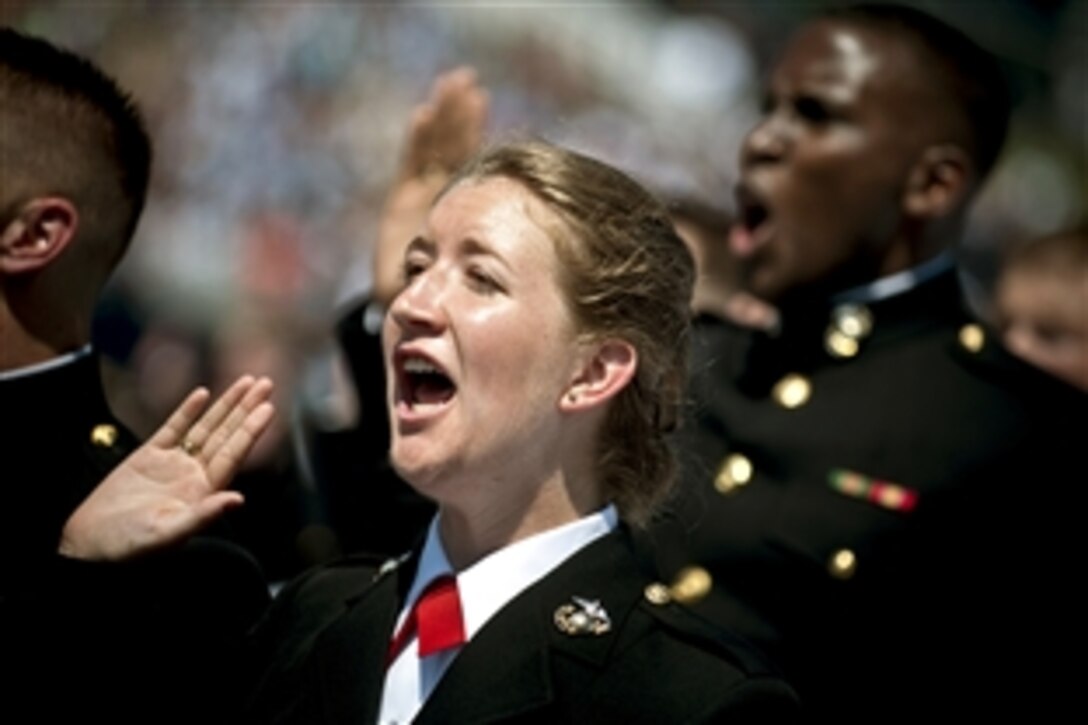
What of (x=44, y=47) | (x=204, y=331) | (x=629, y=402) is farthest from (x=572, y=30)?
(x=629, y=402)

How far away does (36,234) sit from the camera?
3480mm

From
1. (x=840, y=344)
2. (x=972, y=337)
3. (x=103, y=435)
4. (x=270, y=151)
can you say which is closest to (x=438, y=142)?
(x=840, y=344)

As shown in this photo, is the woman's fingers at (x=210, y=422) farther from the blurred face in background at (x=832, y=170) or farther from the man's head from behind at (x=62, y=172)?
the blurred face in background at (x=832, y=170)

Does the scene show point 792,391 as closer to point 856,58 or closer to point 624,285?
point 856,58

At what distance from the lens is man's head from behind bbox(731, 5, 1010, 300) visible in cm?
431

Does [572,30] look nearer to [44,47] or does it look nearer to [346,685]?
[44,47]

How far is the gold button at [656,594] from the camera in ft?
9.63

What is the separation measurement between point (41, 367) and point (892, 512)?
1.68m

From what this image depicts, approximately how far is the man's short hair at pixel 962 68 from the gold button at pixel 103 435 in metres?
1.99

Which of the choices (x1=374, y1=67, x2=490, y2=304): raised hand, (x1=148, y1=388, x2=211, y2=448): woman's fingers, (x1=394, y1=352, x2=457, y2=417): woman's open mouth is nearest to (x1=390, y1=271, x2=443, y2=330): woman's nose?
(x1=394, y1=352, x2=457, y2=417): woman's open mouth

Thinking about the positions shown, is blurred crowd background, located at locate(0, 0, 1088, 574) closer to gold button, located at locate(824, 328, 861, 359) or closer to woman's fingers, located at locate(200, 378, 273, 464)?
gold button, located at locate(824, 328, 861, 359)

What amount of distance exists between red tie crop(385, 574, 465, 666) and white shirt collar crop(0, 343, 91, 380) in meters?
0.88

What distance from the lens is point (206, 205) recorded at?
8.10 meters

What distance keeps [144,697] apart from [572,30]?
7.80 m
